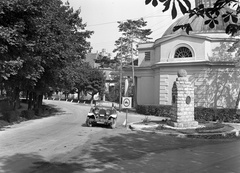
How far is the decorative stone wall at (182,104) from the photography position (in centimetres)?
A: 1858

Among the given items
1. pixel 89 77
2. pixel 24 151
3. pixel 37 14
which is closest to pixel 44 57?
pixel 37 14

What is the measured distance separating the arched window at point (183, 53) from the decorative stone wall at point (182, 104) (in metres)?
14.0

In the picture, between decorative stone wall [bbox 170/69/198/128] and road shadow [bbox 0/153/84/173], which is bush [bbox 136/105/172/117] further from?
road shadow [bbox 0/153/84/173]

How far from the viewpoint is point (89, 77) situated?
55.6 meters

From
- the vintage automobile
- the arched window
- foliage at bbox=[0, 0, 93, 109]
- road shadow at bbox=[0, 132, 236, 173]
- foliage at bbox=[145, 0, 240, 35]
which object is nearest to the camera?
foliage at bbox=[145, 0, 240, 35]

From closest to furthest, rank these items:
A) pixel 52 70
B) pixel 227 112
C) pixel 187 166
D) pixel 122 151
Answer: pixel 187 166
pixel 122 151
pixel 52 70
pixel 227 112

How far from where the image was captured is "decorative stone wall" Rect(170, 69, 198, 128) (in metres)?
18.6

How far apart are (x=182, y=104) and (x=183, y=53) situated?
50.3 ft

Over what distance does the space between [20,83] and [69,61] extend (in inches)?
195

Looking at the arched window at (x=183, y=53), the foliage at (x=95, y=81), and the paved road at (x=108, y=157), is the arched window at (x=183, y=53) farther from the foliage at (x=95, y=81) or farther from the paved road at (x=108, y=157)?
the foliage at (x=95, y=81)

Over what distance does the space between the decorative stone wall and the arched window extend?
45.9 ft

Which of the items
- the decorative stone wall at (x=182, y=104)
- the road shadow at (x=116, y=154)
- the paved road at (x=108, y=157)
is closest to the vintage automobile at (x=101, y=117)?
the decorative stone wall at (x=182, y=104)

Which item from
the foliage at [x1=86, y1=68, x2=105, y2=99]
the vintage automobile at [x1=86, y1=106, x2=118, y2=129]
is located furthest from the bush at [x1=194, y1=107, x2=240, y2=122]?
the foliage at [x1=86, y1=68, x2=105, y2=99]

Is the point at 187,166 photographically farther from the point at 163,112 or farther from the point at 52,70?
the point at 163,112
